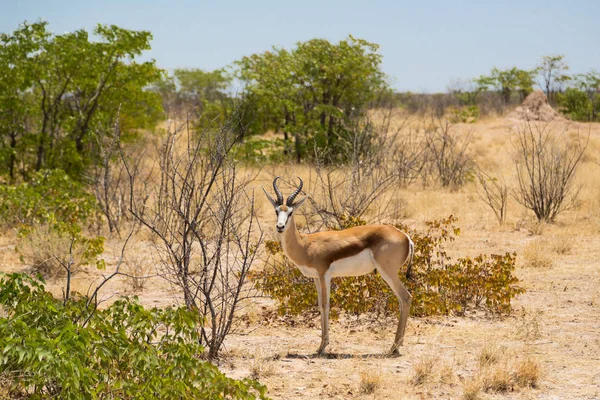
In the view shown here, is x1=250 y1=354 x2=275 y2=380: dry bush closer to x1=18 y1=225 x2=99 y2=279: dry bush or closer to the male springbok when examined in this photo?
the male springbok

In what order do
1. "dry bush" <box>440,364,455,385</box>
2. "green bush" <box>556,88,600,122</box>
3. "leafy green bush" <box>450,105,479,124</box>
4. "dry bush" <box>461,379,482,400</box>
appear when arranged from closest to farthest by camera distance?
1. "dry bush" <box>461,379,482,400</box>
2. "dry bush" <box>440,364,455,385</box>
3. "leafy green bush" <box>450,105,479,124</box>
4. "green bush" <box>556,88,600,122</box>

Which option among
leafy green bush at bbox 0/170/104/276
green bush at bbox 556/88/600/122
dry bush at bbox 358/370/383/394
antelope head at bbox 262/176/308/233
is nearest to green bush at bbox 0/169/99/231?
leafy green bush at bbox 0/170/104/276

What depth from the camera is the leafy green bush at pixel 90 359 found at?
3775 millimetres

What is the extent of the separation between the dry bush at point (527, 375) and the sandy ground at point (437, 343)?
0.04m

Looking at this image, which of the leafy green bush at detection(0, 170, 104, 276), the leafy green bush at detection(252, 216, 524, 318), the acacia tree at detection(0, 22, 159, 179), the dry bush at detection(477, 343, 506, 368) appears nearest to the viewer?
the dry bush at detection(477, 343, 506, 368)

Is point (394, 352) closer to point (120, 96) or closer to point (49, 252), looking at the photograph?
point (49, 252)

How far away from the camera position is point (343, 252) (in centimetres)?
630

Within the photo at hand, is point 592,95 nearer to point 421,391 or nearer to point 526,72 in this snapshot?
point 526,72

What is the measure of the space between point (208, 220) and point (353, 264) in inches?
60.0

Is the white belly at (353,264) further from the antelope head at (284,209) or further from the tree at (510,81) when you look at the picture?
the tree at (510,81)

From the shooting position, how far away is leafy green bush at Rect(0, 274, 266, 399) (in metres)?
3.77

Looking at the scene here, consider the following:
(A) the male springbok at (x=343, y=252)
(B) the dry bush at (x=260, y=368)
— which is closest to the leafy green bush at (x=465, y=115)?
(A) the male springbok at (x=343, y=252)

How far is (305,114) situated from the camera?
20.0 meters

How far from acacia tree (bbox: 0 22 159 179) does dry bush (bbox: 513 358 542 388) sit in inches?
378
